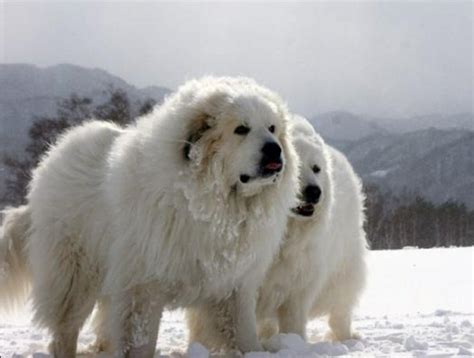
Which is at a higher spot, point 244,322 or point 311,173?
point 311,173

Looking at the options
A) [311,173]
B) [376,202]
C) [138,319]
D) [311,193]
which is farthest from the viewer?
[376,202]

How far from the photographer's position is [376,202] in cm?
4912

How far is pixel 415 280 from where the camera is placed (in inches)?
462

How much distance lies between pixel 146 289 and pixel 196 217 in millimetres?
607

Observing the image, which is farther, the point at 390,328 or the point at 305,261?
the point at 390,328

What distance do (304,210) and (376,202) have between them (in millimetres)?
44348

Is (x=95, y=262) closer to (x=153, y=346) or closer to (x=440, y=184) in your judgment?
(x=153, y=346)

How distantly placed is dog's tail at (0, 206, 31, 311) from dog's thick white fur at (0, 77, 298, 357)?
863 mm

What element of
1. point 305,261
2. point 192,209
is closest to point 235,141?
point 192,209

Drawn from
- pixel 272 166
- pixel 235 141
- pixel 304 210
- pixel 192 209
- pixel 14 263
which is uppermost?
pixel 235 141

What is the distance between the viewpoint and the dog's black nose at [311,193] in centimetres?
562

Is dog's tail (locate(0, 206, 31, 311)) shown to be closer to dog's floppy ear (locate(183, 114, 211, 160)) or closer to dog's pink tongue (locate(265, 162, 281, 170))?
dog's floppy ear (locate(183, 114, 211, 160))

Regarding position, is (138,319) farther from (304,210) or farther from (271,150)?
(304,210)

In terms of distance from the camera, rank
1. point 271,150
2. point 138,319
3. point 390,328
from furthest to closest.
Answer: point 390,328
point 138,319
point 271,150
